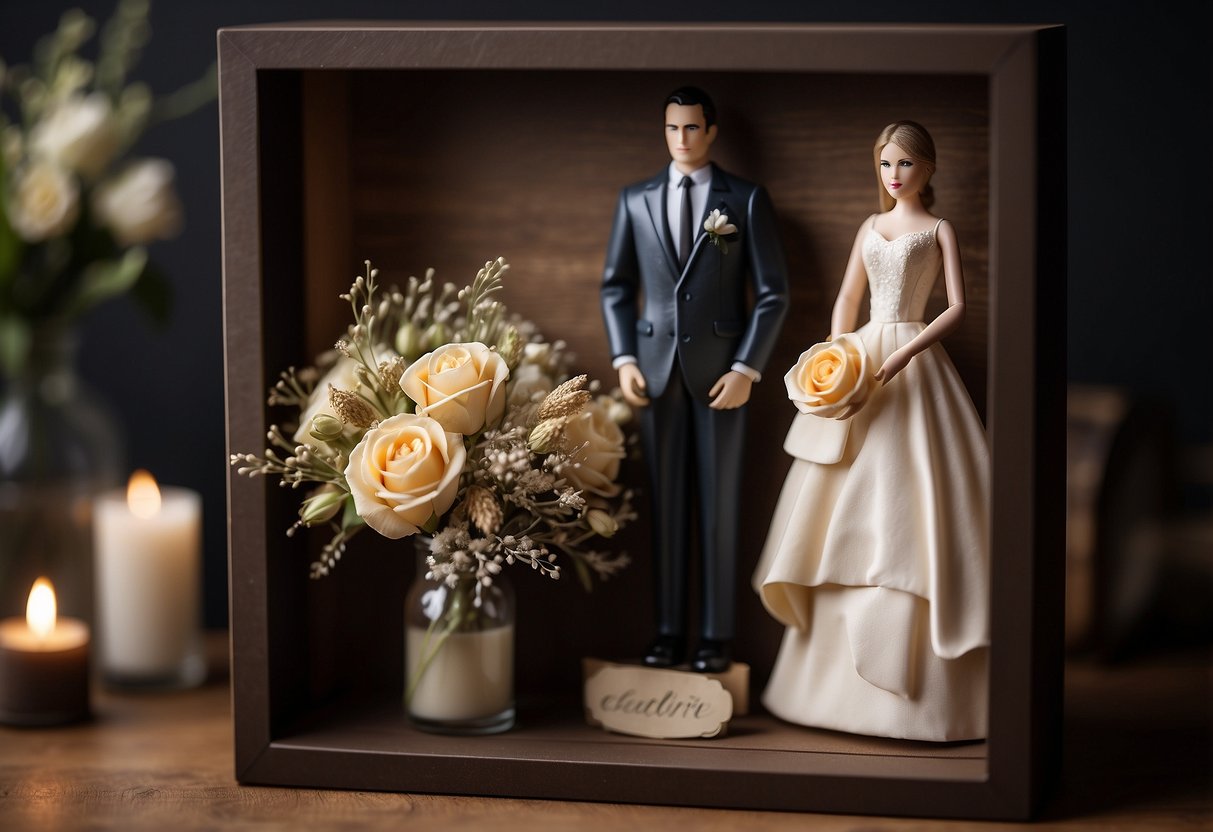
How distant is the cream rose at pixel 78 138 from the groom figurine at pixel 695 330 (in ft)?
1.72

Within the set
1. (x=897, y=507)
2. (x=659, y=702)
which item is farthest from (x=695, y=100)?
(x=659, y=702)

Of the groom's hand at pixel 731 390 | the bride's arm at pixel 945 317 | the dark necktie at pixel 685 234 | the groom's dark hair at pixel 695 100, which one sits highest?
the groom's dark hair at pixel 695 100

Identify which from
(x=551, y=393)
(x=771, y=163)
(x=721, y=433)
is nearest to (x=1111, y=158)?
(x=771, y=163)

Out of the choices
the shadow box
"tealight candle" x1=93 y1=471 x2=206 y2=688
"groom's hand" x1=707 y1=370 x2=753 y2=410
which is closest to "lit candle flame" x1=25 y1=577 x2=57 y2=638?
"tealight candle" x1=93 y1=471 x2=206 y2=688

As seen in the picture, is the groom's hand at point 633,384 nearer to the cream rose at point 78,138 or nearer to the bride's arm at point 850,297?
the bride's arm at point 850,297

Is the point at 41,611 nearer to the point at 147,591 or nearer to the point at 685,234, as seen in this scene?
the point at 147,591

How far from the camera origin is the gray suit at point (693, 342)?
0.98 meters

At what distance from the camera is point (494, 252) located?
42.7 inches

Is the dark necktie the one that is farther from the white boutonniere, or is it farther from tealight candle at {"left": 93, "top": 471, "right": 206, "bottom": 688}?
tealight candle at {"left": 93, "top": 471, "right": 206, "bottom": 688}

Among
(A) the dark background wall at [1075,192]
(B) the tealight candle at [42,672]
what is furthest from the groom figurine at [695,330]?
(B) the tealight candle at [42,672]

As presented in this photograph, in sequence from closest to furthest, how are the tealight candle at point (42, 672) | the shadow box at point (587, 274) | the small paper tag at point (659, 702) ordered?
the shadow box at point (587, 274) < the small paper tag at point (659, 702) < the tealight candle at point (42, 672)

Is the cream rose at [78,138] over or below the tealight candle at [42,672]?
over

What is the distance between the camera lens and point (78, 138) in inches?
47.5

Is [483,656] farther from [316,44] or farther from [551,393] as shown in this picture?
[316,44]
